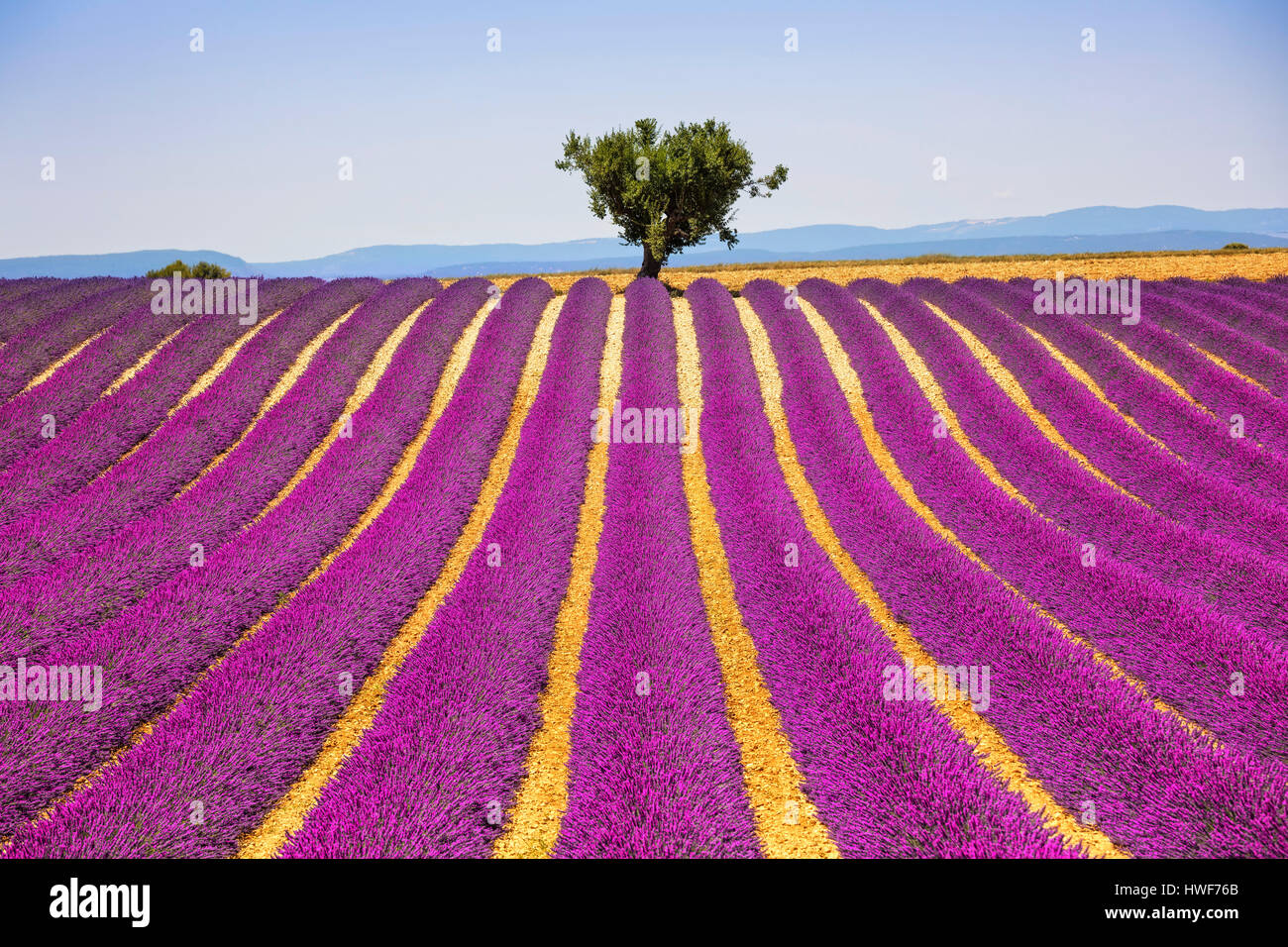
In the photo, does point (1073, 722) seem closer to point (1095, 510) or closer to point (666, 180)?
point (1095, 510)

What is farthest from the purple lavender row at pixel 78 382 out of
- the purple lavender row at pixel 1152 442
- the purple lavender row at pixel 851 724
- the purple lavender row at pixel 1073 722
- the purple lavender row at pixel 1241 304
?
the purple lavender row at pixel 1241 304

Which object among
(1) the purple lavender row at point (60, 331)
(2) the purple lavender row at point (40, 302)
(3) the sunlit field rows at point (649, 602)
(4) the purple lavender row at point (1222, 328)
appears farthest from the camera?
(2) the purple lavender row at point (40, 302)

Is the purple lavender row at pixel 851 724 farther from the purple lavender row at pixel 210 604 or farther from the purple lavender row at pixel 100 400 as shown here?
the purple lavender row at pixel 100 400

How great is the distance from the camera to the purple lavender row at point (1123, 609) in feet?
16.9

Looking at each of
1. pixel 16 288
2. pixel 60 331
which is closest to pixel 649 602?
pixel 60 331

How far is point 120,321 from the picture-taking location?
17.2 meters

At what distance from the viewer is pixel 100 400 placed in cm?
1312

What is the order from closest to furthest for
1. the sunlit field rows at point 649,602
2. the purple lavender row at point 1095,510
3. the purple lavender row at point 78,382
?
the sunlit field rows at point 649,602
the purple lavender row at point 1095,510
the purple lavender row at point 78,382

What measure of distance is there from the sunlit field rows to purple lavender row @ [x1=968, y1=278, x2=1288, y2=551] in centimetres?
7

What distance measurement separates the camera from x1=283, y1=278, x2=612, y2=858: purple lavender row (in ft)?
12.9

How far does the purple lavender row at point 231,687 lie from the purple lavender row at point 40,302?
11.2 m

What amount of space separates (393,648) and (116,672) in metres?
2.27

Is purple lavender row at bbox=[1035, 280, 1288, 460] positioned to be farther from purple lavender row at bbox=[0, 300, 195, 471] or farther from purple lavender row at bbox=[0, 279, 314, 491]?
purple lavender row at bbox=[0, 300, 195, 471]

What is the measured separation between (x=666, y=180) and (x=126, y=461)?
64.5ft
